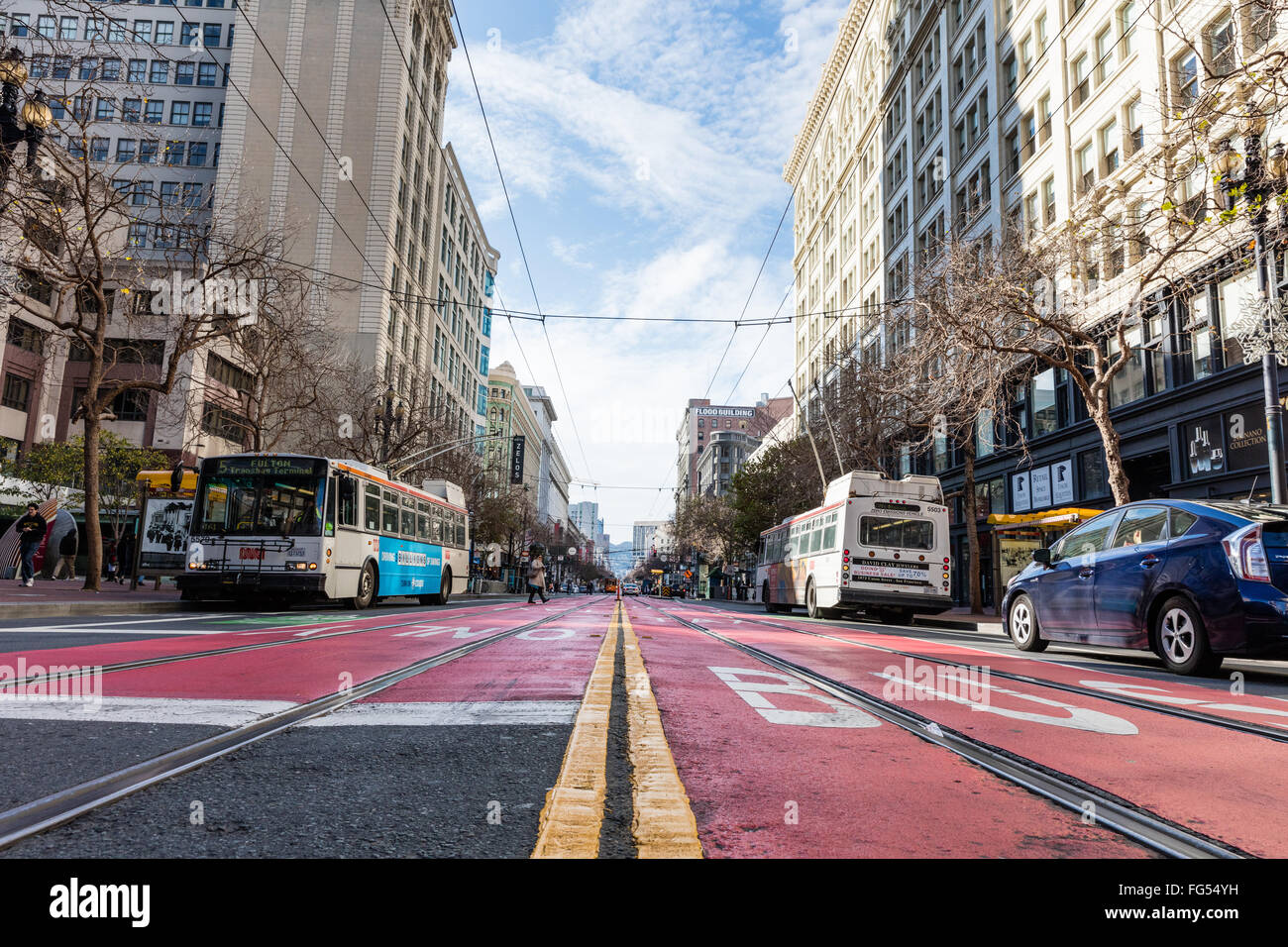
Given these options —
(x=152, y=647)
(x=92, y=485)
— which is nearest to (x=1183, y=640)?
(x=152, y=647)

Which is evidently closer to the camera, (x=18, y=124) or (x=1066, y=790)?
(x=1066, y=790)

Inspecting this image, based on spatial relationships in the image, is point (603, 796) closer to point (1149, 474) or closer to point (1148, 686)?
point (1148, 686)

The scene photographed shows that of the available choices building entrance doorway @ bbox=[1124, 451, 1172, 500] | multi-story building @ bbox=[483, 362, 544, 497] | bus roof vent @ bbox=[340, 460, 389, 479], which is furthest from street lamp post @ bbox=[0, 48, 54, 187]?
multi-story building @ bbox=[483, 362, 544, 497]

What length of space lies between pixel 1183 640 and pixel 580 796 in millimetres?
7579

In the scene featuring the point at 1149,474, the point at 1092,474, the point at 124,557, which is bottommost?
the point at 124,557

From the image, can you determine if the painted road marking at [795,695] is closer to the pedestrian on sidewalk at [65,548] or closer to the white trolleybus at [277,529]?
the white trolleybus at [277,529]

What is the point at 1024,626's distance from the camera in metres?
11.0

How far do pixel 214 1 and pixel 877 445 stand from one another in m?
53.7

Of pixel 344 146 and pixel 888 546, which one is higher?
pixel 344 146

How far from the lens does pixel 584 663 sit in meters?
7.43

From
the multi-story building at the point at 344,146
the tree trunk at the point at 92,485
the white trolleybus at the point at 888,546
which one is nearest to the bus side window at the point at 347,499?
the tree trunk at the point at 92,485

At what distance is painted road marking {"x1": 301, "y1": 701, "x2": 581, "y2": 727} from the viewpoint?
4.16 meters

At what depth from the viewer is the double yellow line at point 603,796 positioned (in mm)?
2217

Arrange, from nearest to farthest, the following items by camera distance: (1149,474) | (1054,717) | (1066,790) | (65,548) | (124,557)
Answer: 1. (1066,790)
2. (1054,717)
3. (1149,474)
4. (65,548)
5. (124,557)
